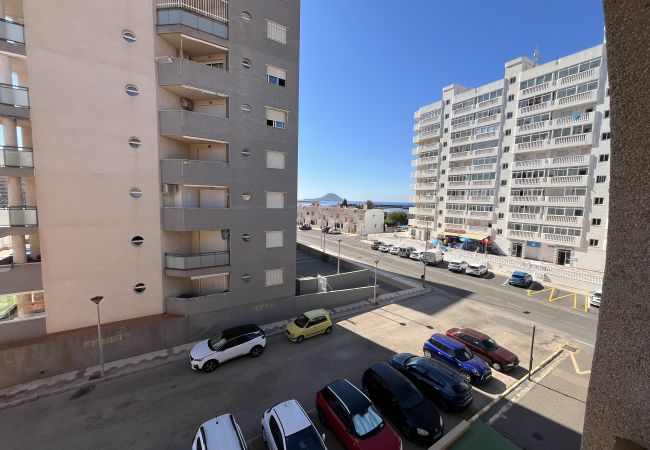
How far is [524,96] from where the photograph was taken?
134 feet

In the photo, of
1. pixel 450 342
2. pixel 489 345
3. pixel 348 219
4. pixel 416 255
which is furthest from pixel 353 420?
pixel 348 219

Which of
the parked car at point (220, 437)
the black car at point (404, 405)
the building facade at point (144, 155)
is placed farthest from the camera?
the building facade at point (144, 155)

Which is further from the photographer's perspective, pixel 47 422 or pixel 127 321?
pixel 127 321

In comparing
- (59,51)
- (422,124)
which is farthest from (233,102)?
(422,124)

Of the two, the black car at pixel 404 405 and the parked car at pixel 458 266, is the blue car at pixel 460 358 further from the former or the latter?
the parked car at pixel 458 266

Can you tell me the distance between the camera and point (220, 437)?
8.75 metres

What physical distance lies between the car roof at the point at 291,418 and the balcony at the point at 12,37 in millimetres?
18766

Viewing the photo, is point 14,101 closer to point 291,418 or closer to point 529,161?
point 291,418

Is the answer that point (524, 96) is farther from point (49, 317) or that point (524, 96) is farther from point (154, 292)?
point (49, 317)

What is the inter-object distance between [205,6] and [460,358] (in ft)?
76.4

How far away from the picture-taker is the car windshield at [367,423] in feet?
30.9

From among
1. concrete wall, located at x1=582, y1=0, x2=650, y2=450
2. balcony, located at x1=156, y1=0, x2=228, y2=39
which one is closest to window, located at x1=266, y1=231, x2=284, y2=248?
balcony, located at x1=156, y1=0, x2=228, y2=39

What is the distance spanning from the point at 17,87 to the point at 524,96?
52255 millimetres

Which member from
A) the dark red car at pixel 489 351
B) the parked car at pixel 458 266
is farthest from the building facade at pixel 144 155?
the parked car at pixel 458 266
